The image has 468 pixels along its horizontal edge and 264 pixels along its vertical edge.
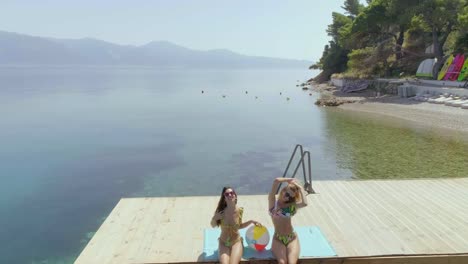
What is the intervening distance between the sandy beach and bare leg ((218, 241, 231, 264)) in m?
24.3

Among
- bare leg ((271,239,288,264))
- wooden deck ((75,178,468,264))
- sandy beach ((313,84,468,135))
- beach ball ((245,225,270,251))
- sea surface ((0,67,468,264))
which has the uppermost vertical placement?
beach ball ((245,225,270,251))

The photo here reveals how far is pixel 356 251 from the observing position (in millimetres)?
7742

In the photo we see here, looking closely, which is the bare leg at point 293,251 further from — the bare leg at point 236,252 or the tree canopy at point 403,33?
the tree canopy at point 403,33

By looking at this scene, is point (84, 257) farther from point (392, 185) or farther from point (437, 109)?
point (437, 109)

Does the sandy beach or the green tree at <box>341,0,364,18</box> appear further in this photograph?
the green tree at <box>341,0,364,18</box>

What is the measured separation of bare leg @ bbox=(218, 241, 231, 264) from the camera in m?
6.98

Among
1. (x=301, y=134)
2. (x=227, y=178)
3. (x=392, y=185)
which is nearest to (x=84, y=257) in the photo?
(x=392, y=185)

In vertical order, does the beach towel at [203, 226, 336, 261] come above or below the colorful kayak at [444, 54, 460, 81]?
below

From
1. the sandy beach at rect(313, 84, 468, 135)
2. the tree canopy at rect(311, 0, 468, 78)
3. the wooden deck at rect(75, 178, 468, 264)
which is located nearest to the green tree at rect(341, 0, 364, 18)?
the tree canopy at rect(311, 0, 468, 78)

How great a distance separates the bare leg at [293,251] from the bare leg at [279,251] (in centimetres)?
9

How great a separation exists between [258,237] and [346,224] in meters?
2.74

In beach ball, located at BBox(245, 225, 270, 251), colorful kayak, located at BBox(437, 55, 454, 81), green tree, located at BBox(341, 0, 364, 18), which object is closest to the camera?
beach ball, located at BBox(245, 225, 270, 251)

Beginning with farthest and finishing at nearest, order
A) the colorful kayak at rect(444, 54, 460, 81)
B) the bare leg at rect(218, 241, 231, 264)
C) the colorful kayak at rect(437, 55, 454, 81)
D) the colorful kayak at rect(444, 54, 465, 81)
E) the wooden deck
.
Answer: the colorful kayak at rect(437, 55, 454, 81) < the colorful kayak at rect(444, 54, 460, 81) < the colorful kayak at rect(444, 54, 465, 81) < the wooden deck < the bare leg at rect(218, 241, 231, 264)

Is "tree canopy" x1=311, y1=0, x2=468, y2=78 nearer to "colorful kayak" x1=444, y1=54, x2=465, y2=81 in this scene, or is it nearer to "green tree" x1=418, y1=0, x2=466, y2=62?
"green tree" x1=418, y1=0, x2=466, y2=62
